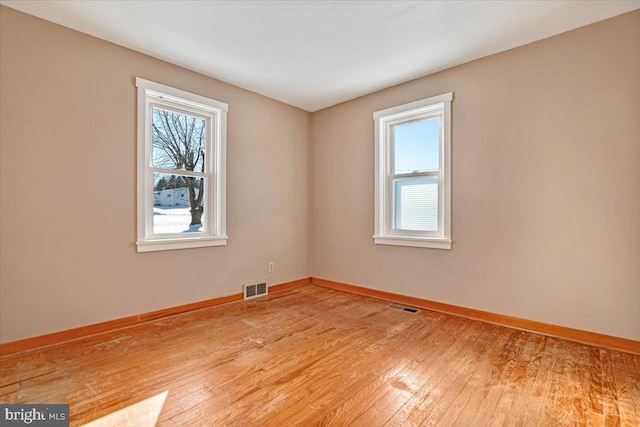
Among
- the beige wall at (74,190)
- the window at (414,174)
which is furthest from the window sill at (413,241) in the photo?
the beige wall at (74,190)

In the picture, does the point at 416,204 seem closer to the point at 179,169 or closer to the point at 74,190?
the point at 179,169

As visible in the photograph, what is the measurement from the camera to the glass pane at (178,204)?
125 inches

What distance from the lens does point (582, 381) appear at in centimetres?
196

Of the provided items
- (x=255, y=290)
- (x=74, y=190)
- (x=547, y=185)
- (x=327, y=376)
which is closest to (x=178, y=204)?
(x=74, y=190)

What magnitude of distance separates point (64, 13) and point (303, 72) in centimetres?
207

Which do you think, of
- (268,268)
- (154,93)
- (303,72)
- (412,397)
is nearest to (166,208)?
(154,93)

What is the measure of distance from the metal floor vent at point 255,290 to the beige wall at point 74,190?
28cm

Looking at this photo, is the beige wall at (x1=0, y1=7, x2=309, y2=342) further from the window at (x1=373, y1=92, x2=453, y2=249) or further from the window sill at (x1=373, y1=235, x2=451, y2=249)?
the window at (x1=373, y1=92, x2=453, y2=249)

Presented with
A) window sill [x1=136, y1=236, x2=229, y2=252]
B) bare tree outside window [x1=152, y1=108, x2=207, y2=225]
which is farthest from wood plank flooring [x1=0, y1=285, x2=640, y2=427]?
bare tree outside window [x1=152, y1=108, x2=207, y2=225]

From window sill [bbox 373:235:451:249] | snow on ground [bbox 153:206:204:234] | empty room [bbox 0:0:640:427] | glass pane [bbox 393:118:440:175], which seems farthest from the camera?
glass pane [bbox 393:118:440:175]

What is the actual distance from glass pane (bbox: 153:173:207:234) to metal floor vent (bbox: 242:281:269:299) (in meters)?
0.90
